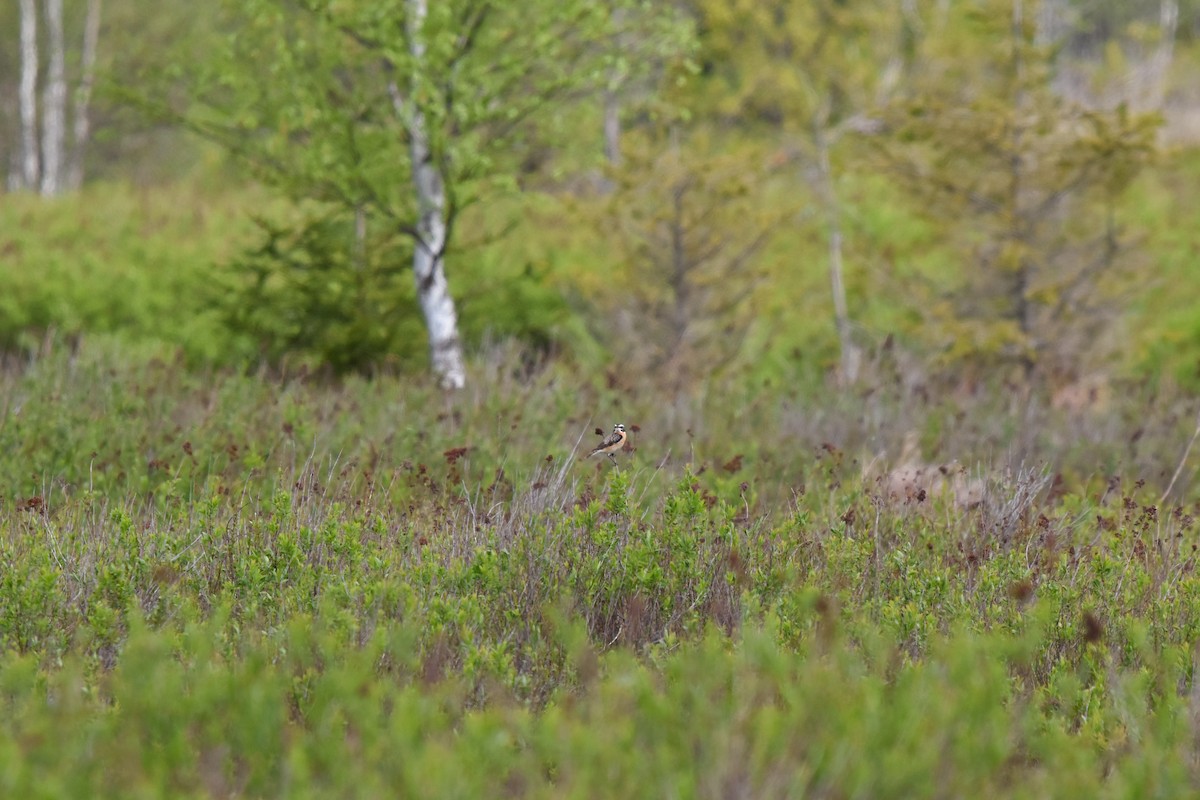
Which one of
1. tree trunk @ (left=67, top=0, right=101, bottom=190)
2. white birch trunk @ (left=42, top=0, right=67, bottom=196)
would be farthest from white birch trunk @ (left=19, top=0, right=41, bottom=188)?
tree trunk @ (left=67, top=0, right=101, bottom=190)

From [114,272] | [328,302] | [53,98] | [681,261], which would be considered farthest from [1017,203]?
[53,98]

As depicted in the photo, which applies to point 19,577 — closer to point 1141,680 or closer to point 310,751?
point 310,751

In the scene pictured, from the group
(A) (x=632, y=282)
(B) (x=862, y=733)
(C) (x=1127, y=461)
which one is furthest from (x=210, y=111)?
(B) (x=862, y=733)

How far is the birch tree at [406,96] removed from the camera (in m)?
8.48

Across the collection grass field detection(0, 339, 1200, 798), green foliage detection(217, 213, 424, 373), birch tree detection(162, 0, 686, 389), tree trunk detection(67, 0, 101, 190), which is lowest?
grass field detection(0, 339, 1200, 798)

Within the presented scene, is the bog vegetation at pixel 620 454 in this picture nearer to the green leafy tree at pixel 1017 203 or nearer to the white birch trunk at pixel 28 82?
the green leafy tree at pixel 1017 203

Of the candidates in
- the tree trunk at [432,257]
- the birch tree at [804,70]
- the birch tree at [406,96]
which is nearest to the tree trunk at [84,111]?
the birch tree at [804,70]

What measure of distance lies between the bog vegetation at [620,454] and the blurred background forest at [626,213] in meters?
0.05

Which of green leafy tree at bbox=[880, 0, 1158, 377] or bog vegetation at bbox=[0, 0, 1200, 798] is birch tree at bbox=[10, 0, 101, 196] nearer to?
bog vegetation at bbox=[0, 0, 1200, 798]

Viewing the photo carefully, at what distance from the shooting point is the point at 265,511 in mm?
5570

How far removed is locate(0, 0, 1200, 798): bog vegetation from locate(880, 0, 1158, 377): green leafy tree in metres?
0.04

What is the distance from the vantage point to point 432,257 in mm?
9219

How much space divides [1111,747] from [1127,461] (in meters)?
4.35

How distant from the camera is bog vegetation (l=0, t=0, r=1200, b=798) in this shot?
299 cm
